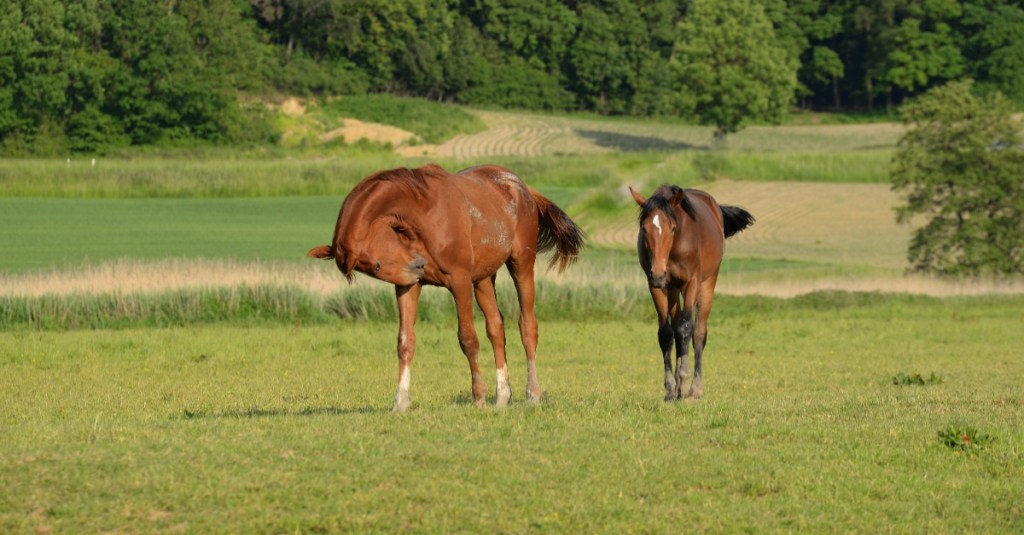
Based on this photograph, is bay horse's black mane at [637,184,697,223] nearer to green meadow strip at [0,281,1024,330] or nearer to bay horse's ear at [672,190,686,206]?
bay horse's ear at [672,190,686,206]

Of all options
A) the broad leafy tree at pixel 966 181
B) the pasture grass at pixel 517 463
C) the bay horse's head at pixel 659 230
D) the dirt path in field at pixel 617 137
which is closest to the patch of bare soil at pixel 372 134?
the dirt path in field at pixel 617 137

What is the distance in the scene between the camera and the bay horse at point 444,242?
13.2 m

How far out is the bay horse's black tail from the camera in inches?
717

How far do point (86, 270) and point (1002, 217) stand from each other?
26777mm

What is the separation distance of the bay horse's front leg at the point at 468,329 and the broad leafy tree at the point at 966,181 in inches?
1333

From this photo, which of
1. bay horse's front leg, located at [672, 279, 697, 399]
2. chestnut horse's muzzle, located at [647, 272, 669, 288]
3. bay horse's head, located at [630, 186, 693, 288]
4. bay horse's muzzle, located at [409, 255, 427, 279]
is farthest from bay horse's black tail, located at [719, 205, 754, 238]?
bay horse's muzzle, located at [409, 255, 427, 279]

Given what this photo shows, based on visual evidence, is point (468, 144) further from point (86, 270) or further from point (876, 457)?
point (876, 457)

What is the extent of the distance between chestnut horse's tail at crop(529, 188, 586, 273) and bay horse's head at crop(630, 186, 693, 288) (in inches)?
29.1

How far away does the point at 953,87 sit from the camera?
47438 mm

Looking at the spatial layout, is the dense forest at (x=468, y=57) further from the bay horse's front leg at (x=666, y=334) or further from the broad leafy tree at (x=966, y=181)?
the bay horse's front leg at (x=666, y=334)

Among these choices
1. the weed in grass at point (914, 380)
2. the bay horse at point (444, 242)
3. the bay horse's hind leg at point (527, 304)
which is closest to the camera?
the bay horse at point (444, 242)

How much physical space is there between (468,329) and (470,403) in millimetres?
1755

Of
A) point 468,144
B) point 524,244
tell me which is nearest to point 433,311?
point 524,244

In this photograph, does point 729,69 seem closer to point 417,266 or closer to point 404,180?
point 404,180
